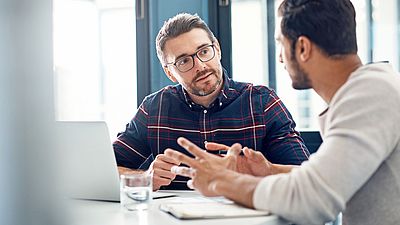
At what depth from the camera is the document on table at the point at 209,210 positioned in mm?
1068

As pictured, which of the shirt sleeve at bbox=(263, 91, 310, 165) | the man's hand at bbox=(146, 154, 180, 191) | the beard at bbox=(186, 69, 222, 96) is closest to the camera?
the man's hand at bbox=(146, 154, 180, 191)

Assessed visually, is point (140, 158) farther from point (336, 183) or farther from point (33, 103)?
point (33, 103)

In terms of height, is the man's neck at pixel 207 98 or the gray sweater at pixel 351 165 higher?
the man's neck at pixel 207 98

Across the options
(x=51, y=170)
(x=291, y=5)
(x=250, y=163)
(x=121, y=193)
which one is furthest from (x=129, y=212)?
(x=51, y=170)

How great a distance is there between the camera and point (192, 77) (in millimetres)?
1963

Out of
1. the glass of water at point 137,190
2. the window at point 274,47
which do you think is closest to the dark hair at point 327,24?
the glass of water at point 137,190

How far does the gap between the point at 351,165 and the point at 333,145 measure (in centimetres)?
5

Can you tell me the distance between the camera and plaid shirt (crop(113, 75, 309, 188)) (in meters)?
1.88

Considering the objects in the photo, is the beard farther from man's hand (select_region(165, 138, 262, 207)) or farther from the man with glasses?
man's hand (select_region(165, 138, 262, 207))

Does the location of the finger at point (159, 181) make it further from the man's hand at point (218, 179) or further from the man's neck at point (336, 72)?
the man's neck at point (336, 72)

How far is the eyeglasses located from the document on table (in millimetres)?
810

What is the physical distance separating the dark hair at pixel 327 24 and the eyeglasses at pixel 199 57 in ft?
2.60

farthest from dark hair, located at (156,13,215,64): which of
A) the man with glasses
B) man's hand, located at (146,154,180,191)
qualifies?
man's hand, located at (146,154,180,191)

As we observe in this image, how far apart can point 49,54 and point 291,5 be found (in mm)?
926
